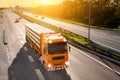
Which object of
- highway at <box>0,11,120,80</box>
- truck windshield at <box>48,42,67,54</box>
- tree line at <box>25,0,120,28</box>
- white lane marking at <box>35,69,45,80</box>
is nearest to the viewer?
white lane marking at <box>35,69,45,80</box>

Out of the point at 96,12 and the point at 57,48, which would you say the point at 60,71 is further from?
the point at 96,12

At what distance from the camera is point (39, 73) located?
23281 mm

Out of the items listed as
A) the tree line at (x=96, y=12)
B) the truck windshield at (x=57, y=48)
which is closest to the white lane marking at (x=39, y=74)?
the truck windshield at (x=57, y=48)

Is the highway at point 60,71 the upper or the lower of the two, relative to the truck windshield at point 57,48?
lower

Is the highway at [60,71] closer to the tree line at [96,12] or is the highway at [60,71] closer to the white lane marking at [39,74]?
the white lane marking at [39,74]

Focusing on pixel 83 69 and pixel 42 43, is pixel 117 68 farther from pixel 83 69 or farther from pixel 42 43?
pixel 42 43

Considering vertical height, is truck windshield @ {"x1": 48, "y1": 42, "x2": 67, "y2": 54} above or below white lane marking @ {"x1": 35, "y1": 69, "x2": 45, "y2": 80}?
above

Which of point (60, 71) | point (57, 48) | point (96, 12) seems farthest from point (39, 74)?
point (96, 12)

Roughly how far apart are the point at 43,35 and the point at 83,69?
5365mm

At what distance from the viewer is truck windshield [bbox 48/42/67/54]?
22.7 metres

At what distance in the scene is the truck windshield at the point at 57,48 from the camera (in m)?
22.7

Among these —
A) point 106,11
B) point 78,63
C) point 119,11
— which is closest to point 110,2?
point 106,11

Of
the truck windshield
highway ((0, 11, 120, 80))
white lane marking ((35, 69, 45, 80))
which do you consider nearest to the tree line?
highway ((0, 11, 120, 80))

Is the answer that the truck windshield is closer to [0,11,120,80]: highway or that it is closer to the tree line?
[0,11,120,80]: highway
